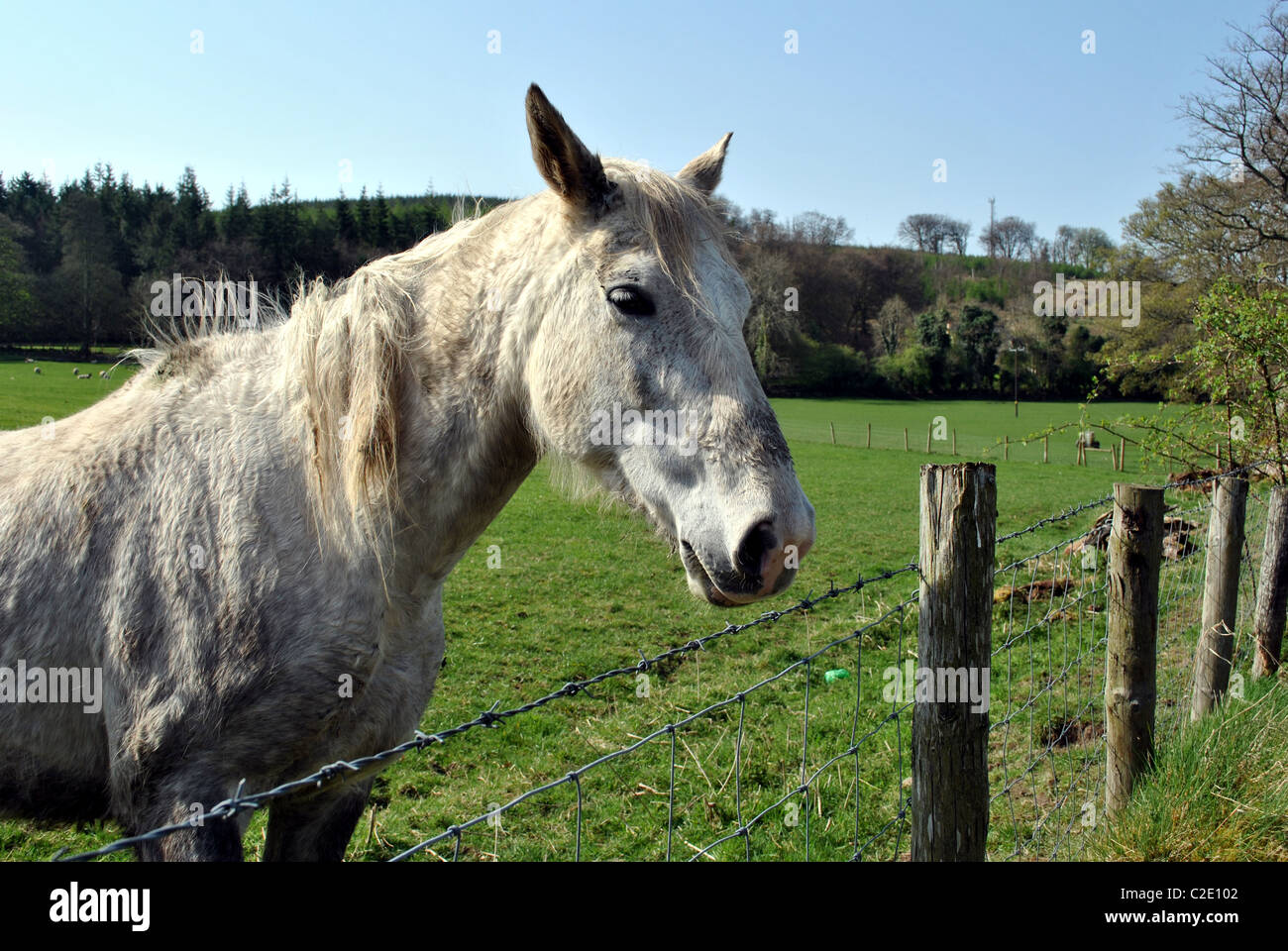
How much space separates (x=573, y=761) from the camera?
18.0ft

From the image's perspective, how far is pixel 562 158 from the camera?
215cm

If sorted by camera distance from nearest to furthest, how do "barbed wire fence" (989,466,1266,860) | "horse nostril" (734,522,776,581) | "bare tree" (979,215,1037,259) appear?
"horse nostril" (734,522,776,581)
"barbed wire fence" (989,466,1266,860)
"bare tree" (979,215,1037,259)

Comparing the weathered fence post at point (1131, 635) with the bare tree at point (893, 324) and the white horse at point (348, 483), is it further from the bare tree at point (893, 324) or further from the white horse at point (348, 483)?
the bare tree at point (893, 324)

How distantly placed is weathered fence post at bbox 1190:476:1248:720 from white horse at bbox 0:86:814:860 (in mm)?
3948

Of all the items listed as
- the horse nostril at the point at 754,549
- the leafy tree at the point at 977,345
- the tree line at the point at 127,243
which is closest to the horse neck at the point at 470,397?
the horse nostril at the point at 754,549

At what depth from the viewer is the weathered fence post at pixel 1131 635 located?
3102mm

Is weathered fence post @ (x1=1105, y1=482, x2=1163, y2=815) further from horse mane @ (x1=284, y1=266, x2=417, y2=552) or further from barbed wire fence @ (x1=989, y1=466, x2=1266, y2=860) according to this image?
horse mane @ (x1=284, y1=266, x2=417, y2=552)

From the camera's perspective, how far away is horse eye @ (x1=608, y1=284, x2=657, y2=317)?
2078 mm

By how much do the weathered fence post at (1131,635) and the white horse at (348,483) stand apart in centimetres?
205

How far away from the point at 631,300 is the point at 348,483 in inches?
38.8

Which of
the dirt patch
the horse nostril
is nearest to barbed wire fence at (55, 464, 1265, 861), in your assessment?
the dirt patch

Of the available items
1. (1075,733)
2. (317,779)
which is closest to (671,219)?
(317,779)

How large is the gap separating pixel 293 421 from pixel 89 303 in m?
59.0

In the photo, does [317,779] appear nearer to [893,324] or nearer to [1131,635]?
[1131,635]
